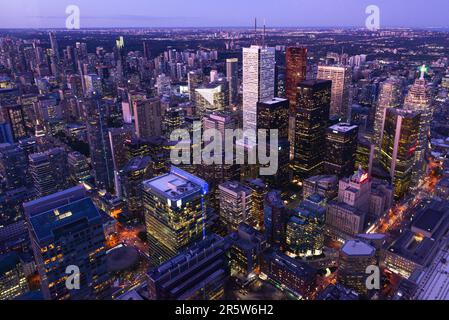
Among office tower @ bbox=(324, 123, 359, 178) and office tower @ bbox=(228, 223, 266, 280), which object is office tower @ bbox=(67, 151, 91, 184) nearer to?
office tower @ bbox=(228, 223, 266, 280)

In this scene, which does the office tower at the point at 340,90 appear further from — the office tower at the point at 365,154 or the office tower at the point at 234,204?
the office tower at the point at 234,204

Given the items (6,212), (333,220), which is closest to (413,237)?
(333,220)

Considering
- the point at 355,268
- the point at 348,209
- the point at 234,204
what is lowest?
the point at 355,268

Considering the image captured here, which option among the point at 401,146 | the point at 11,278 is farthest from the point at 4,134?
the point at 401,146

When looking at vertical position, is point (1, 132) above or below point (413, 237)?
above

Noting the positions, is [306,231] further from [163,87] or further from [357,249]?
[163,87]

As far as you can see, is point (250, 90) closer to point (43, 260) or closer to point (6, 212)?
point (6, 212)

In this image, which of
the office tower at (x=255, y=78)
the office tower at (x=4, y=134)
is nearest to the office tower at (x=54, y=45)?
the office tower at (x=4, y=134)
